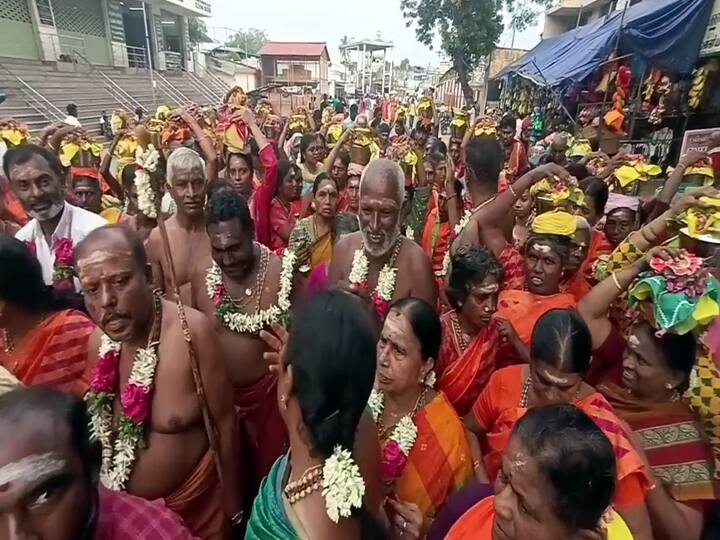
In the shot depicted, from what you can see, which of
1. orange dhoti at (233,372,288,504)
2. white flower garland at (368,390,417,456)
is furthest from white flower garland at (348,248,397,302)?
white flower garland at (368,390,417,456)

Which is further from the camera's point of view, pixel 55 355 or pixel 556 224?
pixel 556 224

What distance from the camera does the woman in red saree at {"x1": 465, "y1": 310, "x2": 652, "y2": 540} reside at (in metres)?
1.81

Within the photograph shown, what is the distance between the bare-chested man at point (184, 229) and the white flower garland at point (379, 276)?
1.05 m

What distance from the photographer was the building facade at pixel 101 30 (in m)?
22.1

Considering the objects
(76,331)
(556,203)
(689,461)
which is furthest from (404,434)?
(556,203)

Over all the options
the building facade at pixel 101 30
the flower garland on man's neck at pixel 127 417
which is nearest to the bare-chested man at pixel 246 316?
the flower garland on man's neck at pixel 127 417

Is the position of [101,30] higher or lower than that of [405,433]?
higher

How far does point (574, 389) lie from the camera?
2.16 meters

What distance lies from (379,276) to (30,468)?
94.4 inches

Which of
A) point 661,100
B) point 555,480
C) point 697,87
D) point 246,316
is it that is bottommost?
point 246,316

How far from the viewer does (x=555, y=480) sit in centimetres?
136

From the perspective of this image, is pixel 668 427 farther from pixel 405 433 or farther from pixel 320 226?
pixel 320 226

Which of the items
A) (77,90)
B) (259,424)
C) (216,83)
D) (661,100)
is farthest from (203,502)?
(216,83)

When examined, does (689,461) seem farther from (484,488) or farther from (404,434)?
(404,434)
